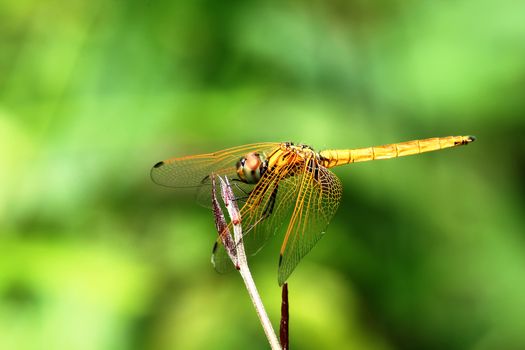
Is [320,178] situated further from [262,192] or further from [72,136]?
[72,136]

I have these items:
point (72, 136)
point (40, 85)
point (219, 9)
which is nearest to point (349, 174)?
point (219, 9)

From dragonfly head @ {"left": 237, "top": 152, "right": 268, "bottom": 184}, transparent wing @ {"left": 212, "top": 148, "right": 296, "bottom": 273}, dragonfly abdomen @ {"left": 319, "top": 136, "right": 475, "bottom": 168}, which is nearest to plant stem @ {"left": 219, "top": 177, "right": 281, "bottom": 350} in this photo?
transparent wing @ {"left": 212, "top": 148, "right": 296, "bottom": 273}

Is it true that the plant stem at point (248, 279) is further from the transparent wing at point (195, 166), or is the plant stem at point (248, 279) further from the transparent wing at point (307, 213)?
the transparent wing at point (195, 166)

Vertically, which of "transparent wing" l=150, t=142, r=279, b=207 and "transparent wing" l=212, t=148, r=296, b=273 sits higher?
"transparent wing" l=150, t=142, r=279, b=207

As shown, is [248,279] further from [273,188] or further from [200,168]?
[200,168]

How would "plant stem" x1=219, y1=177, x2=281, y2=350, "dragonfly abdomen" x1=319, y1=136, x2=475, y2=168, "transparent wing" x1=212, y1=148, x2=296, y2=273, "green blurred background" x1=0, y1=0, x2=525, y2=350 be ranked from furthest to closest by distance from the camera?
"green blurred background" x1=0, y1=0, x2=525, y2=350 → "dragonfly abdomen" x1=319, y1=136, x2=475, y2=168 → "transparent wing" x1=212, y1=148, x2=296, y2=273 → "plant stem" x1=219, y1=177, x2=281, y2=350

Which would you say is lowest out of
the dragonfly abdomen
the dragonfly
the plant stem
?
the plant stem

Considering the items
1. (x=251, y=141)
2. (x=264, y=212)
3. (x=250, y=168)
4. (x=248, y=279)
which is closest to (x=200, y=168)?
(x=250, y=168)

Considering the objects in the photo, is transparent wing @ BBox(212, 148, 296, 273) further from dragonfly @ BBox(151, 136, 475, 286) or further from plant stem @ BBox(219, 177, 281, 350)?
plant stem @ BBox(219, 177, 281, 350)
